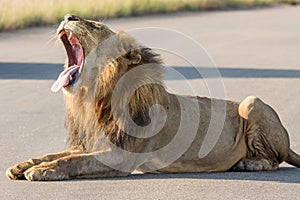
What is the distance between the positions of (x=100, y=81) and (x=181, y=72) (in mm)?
8321

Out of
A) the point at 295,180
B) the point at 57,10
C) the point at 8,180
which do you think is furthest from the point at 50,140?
the point at 57,10

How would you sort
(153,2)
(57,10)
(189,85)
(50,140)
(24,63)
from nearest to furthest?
1. (50,140)
2. (189,85)
3. (24,63)
4. (57,10)
5. (153,2)

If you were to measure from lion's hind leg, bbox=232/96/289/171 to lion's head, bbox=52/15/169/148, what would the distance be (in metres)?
0.88

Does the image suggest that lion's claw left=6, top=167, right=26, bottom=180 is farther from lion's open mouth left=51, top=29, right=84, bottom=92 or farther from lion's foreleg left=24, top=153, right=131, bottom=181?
lion's open mouth left=51, top=29, right=84, bottom=92

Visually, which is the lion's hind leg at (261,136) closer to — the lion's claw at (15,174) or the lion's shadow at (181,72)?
the lion's claw at (15,174)

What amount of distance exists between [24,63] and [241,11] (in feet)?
53.4

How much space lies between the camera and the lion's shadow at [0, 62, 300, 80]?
51.7 ft

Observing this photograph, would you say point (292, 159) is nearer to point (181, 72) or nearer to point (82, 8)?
point (181, 72)

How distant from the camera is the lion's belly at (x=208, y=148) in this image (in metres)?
8.37

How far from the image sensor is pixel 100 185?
311 inches

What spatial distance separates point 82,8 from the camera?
28.3 metres

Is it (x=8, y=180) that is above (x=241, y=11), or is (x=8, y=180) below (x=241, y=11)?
above

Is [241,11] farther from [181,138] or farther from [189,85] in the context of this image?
[181,138]

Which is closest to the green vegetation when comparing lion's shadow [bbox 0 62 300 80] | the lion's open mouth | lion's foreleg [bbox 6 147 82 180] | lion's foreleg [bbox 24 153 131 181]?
lion's shadow [bbox 0 62 300 80]
